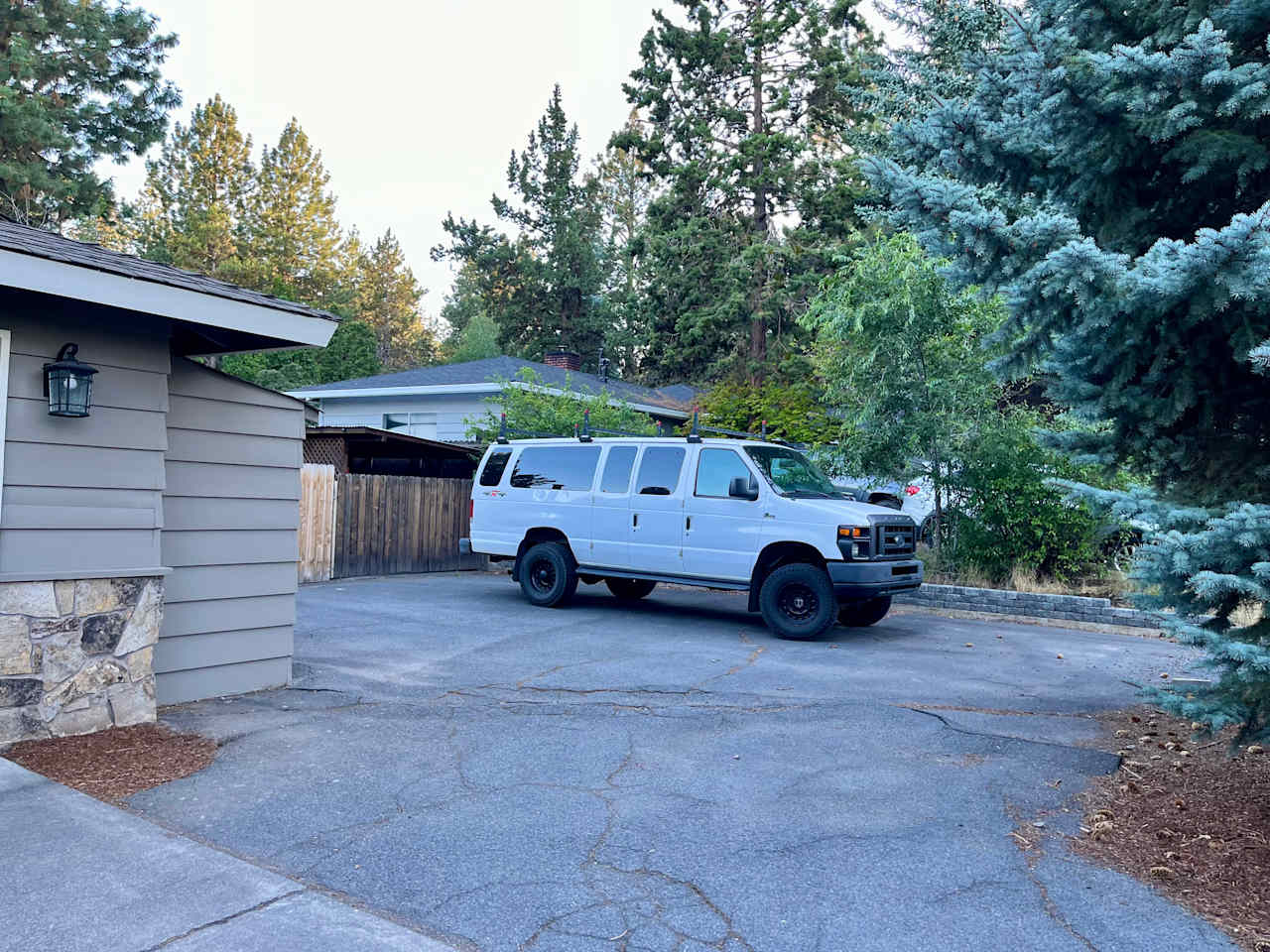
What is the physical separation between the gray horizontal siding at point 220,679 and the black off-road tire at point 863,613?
629 centimetres

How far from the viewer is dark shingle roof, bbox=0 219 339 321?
4.92 metres

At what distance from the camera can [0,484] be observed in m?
5.07

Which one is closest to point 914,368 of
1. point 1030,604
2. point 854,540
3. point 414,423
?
point 1030,604

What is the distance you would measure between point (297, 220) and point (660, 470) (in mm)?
36076

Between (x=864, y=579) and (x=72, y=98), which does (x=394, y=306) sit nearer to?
(x=72, y=98)

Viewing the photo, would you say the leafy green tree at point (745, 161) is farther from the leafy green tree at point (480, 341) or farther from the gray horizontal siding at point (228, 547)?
the gray horizontal siding at point (228, 547)

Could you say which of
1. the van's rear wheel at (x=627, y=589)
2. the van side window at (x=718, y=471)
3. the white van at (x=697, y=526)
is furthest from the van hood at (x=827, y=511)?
the van's rear wheel at (x=627, y=589)

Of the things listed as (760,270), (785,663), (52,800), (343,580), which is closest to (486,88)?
(760,270)

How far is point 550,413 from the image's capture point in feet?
53.9

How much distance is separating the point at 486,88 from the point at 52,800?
2760 cm

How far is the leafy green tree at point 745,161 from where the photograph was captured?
23.0m

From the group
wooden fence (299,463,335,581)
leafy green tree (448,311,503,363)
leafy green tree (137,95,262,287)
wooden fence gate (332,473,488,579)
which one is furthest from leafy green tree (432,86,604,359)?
wooden fence (299,463,335,581)

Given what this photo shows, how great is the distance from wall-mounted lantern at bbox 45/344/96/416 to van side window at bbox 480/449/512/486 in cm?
723

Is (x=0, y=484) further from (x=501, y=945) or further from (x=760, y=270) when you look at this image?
(x=760, y=270)
